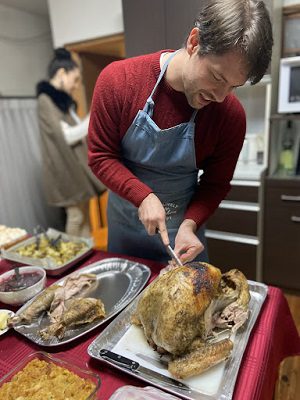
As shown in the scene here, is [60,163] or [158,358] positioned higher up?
[60,163]

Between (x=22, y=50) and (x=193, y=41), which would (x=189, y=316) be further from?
(x=22, y=50)

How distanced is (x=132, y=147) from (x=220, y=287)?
1.91ft

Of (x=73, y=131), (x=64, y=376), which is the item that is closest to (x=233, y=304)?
(x=64, y=376)

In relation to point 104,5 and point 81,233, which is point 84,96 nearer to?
point 104,5

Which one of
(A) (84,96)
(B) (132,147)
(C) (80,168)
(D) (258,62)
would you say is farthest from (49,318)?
(A) (84,96)

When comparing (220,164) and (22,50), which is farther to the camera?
(22,50)

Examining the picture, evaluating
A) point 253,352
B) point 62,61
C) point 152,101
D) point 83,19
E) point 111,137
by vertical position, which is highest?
point 83,19

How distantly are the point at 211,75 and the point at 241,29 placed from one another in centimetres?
14

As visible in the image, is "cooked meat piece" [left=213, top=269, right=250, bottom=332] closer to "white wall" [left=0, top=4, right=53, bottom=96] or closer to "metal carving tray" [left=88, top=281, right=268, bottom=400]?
"metal carving tray" [left=88, top=281, right=268, bottom=400]

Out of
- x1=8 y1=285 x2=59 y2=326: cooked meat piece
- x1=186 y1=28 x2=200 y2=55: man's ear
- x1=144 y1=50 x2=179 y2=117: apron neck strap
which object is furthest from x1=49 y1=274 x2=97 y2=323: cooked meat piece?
x1=186 y1=28 x2=200 y2=55: man's ear

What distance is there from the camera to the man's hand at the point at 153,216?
99cm

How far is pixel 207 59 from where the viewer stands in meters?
0.84

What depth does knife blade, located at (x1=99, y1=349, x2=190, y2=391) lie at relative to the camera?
69 cm

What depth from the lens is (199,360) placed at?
2.26 feet
